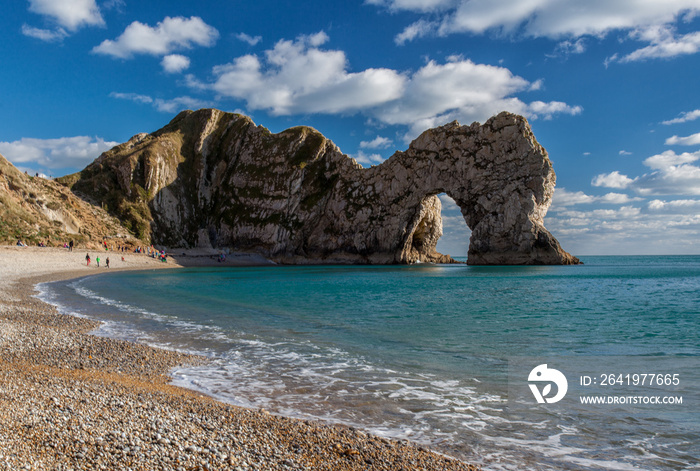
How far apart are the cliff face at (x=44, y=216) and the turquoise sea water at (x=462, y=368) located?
44.8 metres

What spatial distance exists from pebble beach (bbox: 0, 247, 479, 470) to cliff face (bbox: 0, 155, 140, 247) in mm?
57768

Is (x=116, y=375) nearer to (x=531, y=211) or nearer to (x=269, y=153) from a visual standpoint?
(x=531, y=211)

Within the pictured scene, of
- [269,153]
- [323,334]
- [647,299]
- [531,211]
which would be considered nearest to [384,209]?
[531,211]

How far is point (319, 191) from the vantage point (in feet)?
286

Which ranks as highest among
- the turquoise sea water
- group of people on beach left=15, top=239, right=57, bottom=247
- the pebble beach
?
group of people on beach left=15, top=239, right=57, bottom=247

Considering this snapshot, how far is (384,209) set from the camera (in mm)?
79000

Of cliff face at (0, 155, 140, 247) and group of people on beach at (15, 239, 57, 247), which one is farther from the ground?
cliff face at (0, 155, 140, 247)

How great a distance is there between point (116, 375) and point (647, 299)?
27662mm

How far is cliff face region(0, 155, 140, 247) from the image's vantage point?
5406 centimetres

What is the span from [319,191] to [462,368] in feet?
261

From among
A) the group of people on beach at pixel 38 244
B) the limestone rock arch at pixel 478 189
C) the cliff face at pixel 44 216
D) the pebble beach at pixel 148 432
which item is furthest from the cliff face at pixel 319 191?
the pebble beach at pixel 148 432

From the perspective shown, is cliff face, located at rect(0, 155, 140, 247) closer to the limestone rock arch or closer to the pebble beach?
the limestone rock arch

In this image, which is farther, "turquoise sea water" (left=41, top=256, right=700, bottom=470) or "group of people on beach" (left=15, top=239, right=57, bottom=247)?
"group of people on beach" (left=15, top=239, right=57, bottom=247)

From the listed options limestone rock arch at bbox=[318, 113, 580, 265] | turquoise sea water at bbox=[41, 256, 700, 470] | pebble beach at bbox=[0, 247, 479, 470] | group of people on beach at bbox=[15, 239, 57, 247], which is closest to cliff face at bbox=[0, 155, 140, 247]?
group of people on beach at bbox=[15, 239, 57, 247]
